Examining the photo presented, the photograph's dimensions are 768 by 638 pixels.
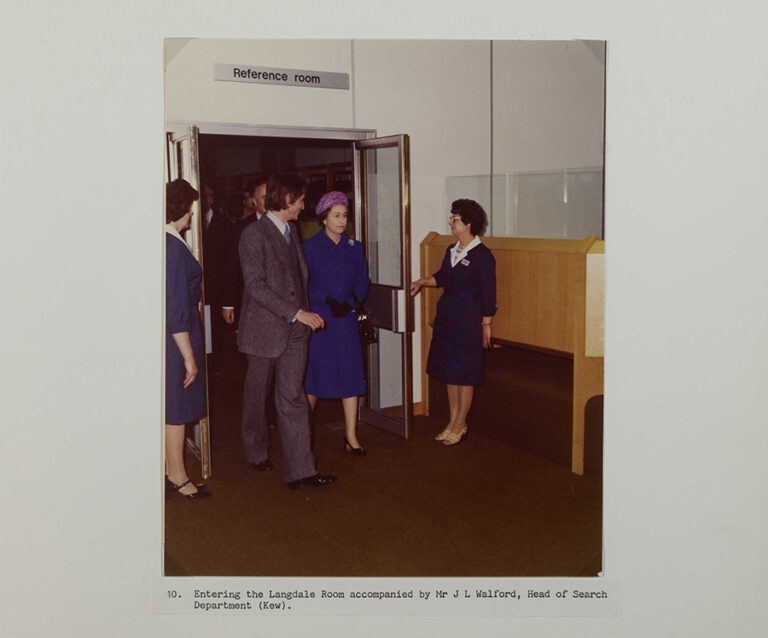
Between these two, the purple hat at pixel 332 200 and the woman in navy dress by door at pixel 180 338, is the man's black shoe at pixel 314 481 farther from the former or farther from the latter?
the purple hat at pixel 332 200

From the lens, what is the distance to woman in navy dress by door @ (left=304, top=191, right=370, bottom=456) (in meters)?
3.49

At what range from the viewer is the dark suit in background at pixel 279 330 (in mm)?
2953

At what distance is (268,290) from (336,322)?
2.39 ft

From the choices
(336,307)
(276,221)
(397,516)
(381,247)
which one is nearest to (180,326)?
(276,221)

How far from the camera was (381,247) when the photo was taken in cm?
446

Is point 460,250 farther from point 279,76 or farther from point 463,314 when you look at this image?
point 279,76

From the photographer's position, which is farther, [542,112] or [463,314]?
[542,112]

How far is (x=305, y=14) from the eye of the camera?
182 centimetres

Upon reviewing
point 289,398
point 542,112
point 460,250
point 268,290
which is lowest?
point 289,398

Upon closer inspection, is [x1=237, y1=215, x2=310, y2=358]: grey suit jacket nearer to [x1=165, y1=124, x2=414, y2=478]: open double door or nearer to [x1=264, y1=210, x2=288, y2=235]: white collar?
[x1=264, y1=210, x2=288, y2=235]: white collar
